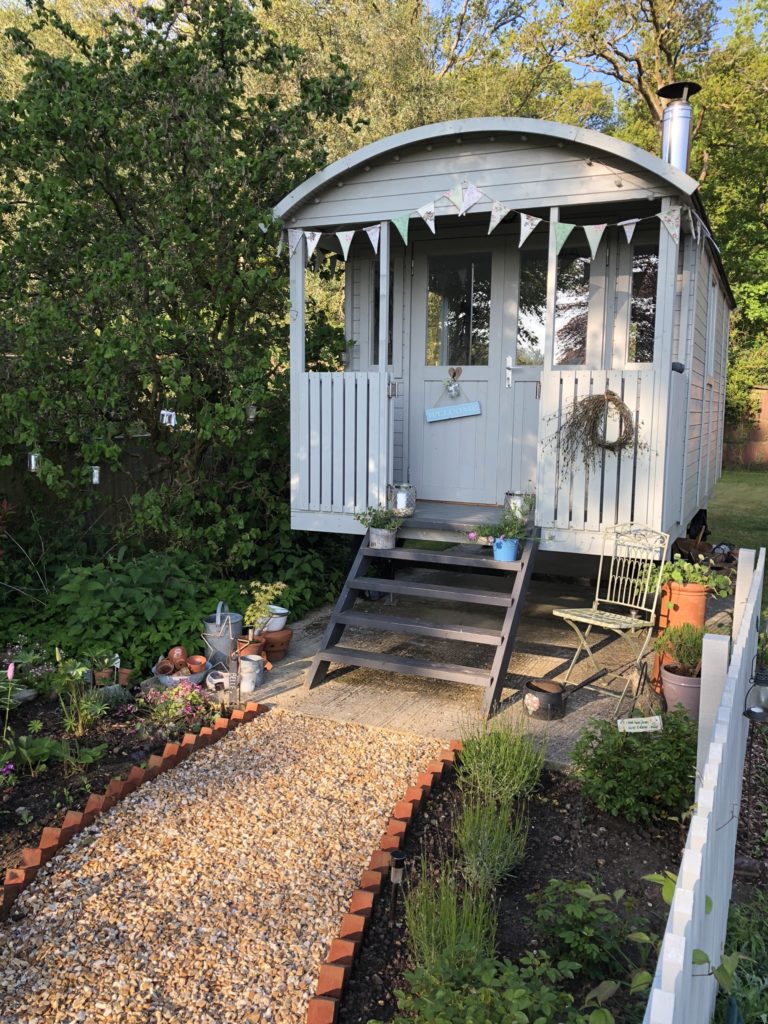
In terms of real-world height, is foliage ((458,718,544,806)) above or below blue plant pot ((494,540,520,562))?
below

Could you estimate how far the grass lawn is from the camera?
10.2m

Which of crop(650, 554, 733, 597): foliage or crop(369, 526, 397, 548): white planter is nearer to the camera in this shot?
crop(650, 554, 733, 597): foliage

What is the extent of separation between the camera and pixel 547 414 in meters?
5.02

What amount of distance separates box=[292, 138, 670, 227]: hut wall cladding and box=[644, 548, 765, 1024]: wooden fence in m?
2.95

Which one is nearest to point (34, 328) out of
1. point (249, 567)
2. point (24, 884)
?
point (249, 567)

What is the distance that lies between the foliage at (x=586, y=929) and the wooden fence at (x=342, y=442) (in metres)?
3.33

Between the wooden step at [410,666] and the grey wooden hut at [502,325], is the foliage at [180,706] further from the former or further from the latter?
the grey wooden hut at [502,325]

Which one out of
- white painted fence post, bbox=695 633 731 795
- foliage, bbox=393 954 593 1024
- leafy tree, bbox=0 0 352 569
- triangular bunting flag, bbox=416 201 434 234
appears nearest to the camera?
foliage, bbox=393 954 593 1024

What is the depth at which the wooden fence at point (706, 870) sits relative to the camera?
1258 millimetres

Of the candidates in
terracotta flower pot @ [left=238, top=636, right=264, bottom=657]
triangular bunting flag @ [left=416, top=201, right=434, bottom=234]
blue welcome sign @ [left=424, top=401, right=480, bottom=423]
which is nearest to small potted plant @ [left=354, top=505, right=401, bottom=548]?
terracotta flower pot @ [left=238, top=636, right=264, bottom=657]

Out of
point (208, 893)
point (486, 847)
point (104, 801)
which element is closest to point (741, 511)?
point (486, 847)

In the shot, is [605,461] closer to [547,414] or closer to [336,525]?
[547,414]

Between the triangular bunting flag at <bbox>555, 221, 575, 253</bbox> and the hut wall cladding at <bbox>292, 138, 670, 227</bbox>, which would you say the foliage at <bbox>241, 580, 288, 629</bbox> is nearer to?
the hut wall cladding at <bbox>292, 138, 670, 227</bbox>

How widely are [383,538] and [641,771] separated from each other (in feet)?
8.09
